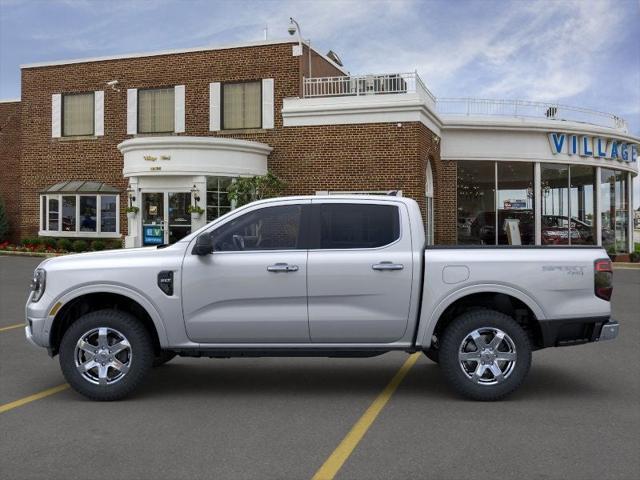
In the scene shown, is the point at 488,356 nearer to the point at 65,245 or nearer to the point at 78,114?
the point at 65,245

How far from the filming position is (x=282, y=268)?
239 inches

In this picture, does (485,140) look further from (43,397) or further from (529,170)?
(43,397)

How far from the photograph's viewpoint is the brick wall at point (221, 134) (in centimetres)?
2222

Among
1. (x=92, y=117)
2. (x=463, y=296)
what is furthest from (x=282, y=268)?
(x=92, y=117)

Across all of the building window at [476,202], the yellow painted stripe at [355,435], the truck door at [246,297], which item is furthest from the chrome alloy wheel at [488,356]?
the building window at [476,202]

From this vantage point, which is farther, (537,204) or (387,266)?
(537,204)

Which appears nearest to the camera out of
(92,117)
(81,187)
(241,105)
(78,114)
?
(241,105)

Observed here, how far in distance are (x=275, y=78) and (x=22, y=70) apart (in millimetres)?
11524

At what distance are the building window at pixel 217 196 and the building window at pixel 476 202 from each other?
8.89 metres

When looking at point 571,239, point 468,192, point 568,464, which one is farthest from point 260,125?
point 568,464

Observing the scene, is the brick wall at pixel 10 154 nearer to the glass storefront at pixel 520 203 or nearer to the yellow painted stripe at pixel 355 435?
the glass storefront at pixel 520 203

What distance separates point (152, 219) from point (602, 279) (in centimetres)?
1925

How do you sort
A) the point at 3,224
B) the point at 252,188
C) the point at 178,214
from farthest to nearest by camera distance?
1. the point at 3,224
2. the point at 178,214
3. the point at 252,188

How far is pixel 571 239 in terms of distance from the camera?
1061 inches
